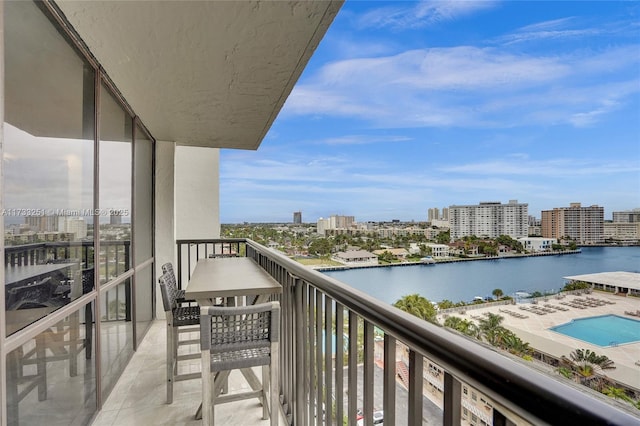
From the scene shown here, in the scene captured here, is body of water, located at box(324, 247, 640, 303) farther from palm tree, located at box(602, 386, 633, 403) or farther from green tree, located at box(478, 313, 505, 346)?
palm tree, located at box(602, 386, 633, 403)

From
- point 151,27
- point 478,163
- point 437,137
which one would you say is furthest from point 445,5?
point 151,27

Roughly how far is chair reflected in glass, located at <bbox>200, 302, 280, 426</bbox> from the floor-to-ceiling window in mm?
763

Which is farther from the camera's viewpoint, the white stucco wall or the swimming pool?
the white stucco wall

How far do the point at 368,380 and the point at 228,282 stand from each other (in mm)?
1468

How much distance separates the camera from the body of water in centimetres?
295

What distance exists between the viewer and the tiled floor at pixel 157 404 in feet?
7.60

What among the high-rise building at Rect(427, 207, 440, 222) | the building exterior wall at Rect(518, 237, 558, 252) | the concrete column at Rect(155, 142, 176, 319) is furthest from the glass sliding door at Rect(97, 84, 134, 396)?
the building exterior wall at Rect(518, 237, 558, 252)

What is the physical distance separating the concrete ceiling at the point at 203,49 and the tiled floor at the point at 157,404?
239cm

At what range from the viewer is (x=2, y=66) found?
133cm

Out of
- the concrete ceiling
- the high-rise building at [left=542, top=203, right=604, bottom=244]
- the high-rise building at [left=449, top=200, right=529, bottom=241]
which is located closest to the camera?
the concrete ceiling

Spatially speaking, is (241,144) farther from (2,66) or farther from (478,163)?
(478,163)

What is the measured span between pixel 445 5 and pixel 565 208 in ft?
20.6

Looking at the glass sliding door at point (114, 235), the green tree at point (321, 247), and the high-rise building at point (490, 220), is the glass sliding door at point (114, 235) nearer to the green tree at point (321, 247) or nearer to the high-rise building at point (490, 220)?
the green tree at point (321, 247)

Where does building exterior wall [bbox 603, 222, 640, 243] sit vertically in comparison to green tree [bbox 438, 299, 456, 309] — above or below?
above
